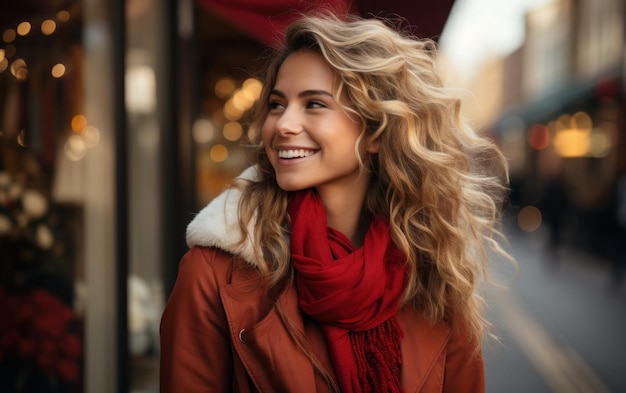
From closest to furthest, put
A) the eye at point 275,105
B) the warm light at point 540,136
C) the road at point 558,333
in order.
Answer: the eye at point 275,105 < the road at point 558,333 < the warm light at point 540,136

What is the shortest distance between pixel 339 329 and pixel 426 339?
12.7 inches

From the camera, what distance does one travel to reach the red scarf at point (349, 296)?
7.20 feet

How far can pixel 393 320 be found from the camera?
2344 millimetres

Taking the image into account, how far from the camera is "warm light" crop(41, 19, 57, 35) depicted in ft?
13.0

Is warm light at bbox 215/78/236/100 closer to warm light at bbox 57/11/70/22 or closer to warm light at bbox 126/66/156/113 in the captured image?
warm light at bbox 126/66/156/113

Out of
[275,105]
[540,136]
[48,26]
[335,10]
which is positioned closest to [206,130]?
[48,26]

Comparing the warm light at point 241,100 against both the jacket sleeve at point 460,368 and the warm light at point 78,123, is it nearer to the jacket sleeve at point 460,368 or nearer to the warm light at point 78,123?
the warm light at point 78,123

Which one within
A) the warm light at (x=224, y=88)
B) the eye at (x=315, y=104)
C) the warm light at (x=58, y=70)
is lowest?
the eye at (x=315, y=104)

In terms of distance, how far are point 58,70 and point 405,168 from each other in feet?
8.19

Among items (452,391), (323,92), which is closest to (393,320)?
(452,391)

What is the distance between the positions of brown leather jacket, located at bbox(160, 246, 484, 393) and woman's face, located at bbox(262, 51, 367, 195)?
1.16 ft

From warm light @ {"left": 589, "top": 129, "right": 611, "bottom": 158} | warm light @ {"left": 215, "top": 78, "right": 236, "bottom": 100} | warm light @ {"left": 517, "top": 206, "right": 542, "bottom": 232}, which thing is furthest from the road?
warm light @ {"left": 517, "top": 206, "right": 542, "bottom": 232}

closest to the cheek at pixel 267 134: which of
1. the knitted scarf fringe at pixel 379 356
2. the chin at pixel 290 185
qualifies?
the chin at pixel 290 185

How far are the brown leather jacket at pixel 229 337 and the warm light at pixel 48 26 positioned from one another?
239 centimetres
